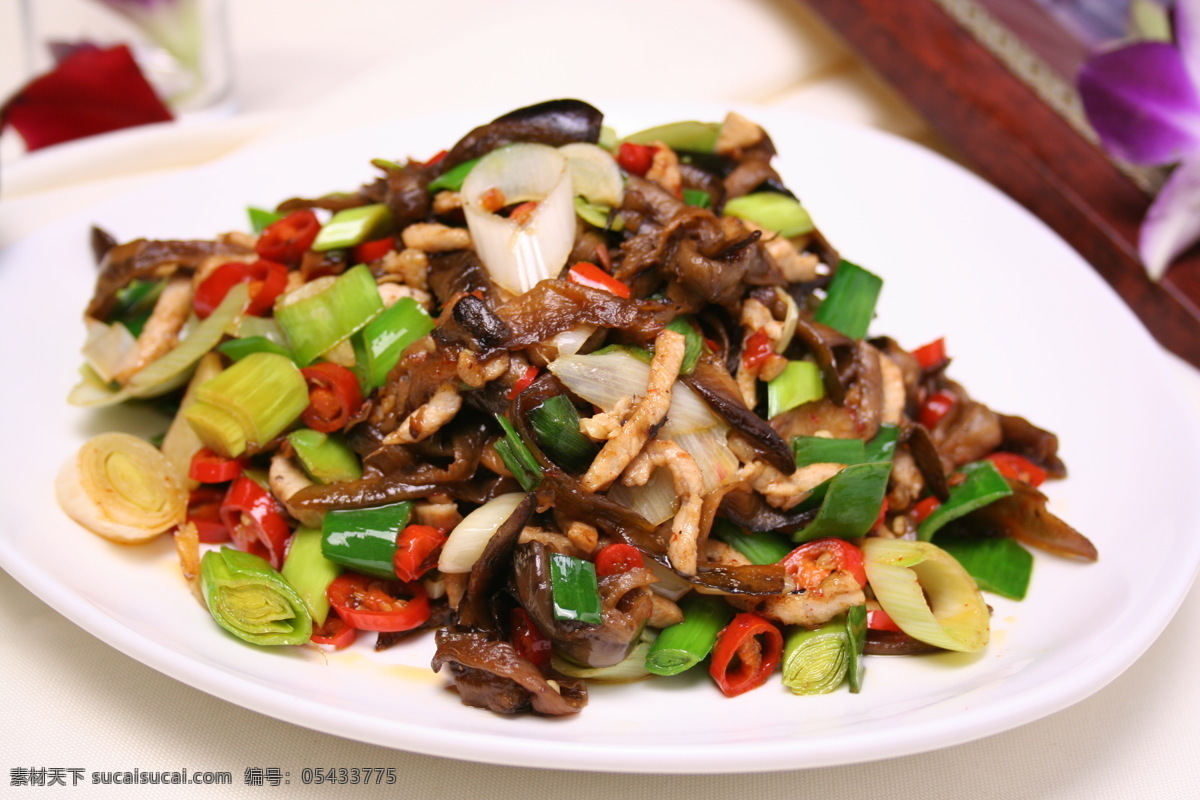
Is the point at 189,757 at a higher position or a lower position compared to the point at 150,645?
lower

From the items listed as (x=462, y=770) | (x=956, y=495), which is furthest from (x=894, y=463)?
(x=462, y=770)

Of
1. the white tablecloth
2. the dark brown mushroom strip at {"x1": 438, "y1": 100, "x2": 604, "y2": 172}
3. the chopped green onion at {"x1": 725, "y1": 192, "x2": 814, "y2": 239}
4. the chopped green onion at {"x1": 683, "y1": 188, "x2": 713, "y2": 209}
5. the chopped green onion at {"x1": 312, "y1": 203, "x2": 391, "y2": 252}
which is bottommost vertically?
the white tablecloth

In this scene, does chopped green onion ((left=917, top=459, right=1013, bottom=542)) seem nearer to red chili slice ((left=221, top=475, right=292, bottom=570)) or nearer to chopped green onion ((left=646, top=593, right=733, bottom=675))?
chopped green onion ((left=646, top=593, right=733, bottom=675))

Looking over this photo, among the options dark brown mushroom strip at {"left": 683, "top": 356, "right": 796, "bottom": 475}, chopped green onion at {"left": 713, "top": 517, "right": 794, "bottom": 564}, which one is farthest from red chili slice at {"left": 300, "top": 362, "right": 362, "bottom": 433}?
chopped green onion at {"left": 713, "top": 517, "right": 794, "bottom": 564}

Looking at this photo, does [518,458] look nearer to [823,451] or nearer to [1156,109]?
[823,451]

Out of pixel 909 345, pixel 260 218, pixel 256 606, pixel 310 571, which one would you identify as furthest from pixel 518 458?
pixel 909 345

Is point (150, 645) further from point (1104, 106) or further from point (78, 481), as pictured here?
point (1104, 106)
